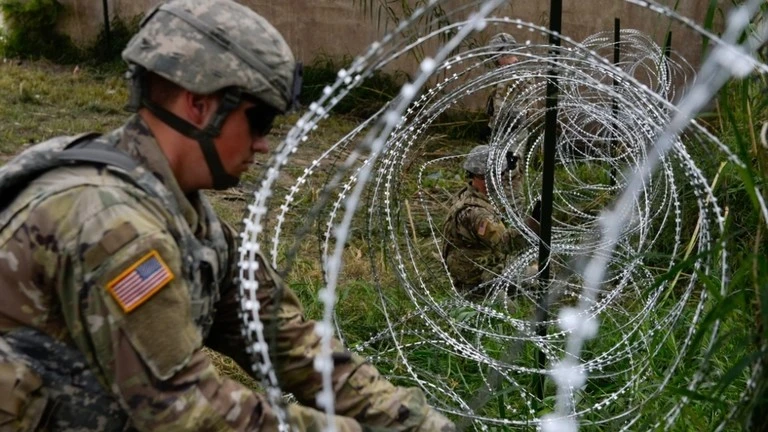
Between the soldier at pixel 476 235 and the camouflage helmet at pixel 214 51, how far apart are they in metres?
3.71

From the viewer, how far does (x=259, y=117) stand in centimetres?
224

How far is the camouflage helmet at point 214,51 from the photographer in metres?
2.10

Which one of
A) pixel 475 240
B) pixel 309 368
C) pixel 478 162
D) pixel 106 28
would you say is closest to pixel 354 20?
pixel 106 28

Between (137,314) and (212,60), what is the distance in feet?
1.85

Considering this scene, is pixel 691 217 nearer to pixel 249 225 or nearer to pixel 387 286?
pixel 387 286

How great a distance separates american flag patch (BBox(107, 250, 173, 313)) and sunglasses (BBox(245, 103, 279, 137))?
43 centimetres

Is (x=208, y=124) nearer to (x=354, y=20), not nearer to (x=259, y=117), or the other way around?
(x=259, y=117)

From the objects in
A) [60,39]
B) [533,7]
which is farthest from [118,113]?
[533,7]

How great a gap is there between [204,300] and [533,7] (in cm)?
822

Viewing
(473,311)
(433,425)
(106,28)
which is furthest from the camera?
(106,28)

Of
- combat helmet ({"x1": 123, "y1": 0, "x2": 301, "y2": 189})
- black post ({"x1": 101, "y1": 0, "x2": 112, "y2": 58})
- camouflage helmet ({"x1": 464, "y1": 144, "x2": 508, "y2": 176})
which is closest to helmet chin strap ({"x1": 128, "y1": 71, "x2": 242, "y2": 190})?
combat helmet ({"x1": 123, "y1": 0, "x2": 301, "y2": 189})

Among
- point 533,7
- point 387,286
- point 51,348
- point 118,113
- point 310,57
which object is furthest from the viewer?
point 310,57

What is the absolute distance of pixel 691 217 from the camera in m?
5.89

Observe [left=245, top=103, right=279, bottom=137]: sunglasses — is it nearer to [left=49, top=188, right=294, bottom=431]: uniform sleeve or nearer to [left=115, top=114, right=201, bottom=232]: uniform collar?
[left=115, top=114, right=201, bottom=232]: uniform collar
